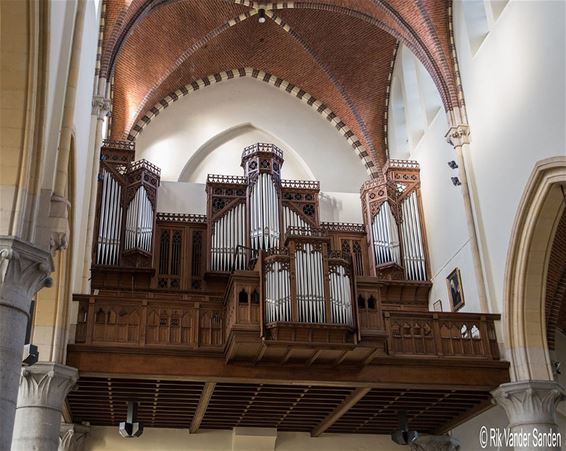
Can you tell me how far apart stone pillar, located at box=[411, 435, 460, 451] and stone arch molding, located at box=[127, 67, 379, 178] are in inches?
288

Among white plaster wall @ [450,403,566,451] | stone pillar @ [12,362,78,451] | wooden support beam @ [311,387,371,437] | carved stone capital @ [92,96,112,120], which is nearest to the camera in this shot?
stone pillar @ [12,362,78,451]

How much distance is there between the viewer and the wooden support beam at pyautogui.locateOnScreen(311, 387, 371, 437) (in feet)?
43.5

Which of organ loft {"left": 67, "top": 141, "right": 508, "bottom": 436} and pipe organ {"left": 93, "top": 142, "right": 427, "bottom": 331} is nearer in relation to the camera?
organ loft {"left": 67, "top": 141, "right": 508, "bottom": 436}

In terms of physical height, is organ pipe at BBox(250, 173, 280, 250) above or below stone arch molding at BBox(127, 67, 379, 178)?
below

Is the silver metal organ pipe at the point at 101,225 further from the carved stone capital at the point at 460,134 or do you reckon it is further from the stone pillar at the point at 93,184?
the carved stone capital at the point at 460,134

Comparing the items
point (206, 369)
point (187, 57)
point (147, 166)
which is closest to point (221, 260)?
point (147, 166)

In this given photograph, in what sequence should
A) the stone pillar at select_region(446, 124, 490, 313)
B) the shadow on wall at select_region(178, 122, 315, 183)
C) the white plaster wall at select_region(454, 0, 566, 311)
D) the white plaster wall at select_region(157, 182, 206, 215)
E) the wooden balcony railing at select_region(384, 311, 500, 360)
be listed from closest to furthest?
the white plaster wall at select_region(454, 0, 566, 311) → the wooden balcony railing at select_region(384, 311, 500, 360) → the stone pillar at select_region(446, 124, 490, 313) → the white plaster wall at select_region(157, 182, 206, 215) → the shadow on wall at select_region(178, 122, 315, 183)

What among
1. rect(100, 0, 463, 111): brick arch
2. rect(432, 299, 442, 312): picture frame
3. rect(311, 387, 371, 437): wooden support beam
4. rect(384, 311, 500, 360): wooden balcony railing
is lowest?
rect(311, 387, 371, 437): wooden support beam

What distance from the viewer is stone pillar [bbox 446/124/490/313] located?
14188mm

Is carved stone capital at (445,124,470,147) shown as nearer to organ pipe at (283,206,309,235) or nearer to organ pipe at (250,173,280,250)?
organ pipe at (283,206,309,235)

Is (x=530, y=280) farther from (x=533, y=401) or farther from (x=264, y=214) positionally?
(x=264, y=214)

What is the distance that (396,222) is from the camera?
57.5ft

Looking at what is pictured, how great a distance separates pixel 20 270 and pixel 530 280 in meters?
9.03

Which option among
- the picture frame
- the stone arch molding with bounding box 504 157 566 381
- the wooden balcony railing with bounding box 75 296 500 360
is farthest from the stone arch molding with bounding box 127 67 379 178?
the wooden balcony railing with bounding box 75 296 500 360
